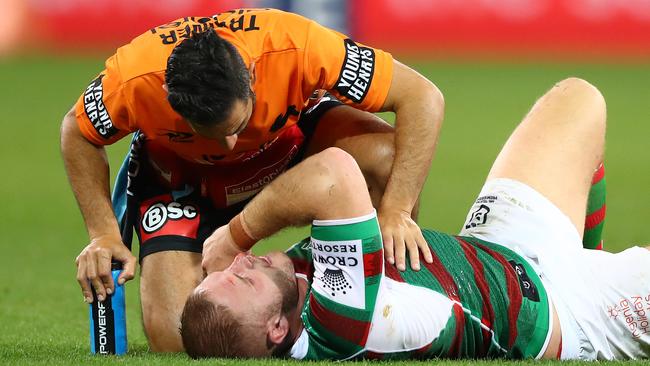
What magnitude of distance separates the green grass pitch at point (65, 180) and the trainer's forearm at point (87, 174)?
53 cm

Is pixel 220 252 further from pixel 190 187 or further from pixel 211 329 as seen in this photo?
pixel 190 187

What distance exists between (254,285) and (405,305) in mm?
514

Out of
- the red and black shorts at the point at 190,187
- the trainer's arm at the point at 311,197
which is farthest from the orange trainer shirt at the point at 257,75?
the trainer's arm at the point at 311,197

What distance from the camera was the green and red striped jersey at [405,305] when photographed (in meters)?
4.14

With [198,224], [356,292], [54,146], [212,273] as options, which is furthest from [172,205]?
[54,146]

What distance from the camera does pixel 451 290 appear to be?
4.30 m

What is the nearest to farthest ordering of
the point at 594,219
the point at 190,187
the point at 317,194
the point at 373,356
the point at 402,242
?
the point at 317,194, the point at 373,356, the point at 402,242, the point at 594,219, the point at 190,187

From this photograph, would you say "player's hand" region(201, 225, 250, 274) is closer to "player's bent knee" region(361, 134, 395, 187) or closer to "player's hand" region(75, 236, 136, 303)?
"player's hand" region(75, 236, 136, 303)

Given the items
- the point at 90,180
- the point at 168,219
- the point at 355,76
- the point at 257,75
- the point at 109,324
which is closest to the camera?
the point at 109,324

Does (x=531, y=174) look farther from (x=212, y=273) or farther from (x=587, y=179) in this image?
(x=212, y=273)

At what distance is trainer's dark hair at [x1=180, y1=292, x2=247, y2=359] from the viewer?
4160 millimetres

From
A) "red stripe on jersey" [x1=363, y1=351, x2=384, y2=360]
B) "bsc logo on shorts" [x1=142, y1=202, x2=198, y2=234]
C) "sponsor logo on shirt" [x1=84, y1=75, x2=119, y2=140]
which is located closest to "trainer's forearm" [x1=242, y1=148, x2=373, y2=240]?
"red stripe on jersey" [x1=363, y1=351, x2=384, y2=360]

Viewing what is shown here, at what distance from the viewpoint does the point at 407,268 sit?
438 cm

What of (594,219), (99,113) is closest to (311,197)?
(99,113)
